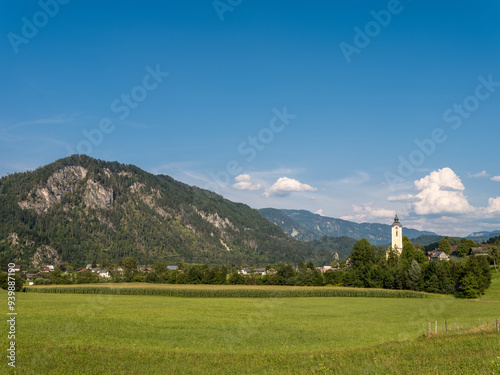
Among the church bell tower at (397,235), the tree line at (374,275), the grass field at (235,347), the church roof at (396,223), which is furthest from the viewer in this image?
the church roof at (396,223)

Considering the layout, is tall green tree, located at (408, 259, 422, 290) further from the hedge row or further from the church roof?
the church roof

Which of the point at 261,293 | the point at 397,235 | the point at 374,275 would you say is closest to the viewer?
the point at 261,293

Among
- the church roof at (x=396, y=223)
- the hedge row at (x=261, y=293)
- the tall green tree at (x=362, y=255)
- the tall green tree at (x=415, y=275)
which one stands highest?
the church roof at (x=396, y=223)

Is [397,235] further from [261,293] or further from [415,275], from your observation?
[261,293]

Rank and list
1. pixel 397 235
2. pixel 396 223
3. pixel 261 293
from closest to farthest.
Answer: pixel 261 293
pixel 397 235
pixel 396 223

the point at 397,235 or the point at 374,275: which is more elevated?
the point at 397,235

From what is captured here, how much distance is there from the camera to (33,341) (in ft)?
81.0

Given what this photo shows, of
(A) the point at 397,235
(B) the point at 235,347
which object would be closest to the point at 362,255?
(A) the point at 397,235

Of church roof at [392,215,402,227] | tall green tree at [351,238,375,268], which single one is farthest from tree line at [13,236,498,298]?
church roof at [392,215,402,227]

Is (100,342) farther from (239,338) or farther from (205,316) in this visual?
(205,316)

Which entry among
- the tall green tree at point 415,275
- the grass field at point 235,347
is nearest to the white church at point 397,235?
the tall green tree at point 415,275

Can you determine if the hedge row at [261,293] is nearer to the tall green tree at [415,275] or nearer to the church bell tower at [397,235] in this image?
the tall green tree at [415,275]

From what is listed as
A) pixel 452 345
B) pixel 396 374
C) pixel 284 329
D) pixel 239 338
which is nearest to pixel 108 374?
pixel 396 374

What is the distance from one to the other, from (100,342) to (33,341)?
425 cm
